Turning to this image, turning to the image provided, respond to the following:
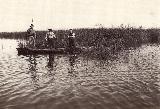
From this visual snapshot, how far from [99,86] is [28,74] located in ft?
18.0

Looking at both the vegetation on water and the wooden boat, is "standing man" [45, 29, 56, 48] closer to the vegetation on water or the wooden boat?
the wooden boat

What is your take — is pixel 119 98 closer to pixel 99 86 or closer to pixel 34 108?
pixel 99 86

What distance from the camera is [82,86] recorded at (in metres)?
13.2

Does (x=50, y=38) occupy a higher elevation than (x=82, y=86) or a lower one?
higher

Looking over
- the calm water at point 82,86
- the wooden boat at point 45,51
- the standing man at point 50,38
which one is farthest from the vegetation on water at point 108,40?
the calm water at point 82,86

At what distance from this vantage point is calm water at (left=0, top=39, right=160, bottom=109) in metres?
10.7

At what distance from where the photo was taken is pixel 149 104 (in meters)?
10.5

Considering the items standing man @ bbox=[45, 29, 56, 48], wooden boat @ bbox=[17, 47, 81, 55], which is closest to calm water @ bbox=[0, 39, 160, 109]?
wooden boat @ bbox=[17, 47, 81, 55]

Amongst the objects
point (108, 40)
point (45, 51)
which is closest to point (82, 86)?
point (45, 51)

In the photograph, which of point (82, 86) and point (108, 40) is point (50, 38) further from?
point (82, 86)

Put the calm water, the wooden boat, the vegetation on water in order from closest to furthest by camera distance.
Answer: the calm water → the wooden boat → the vegetation on water

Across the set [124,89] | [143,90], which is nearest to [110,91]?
[124,89]

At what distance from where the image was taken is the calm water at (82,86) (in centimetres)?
1070

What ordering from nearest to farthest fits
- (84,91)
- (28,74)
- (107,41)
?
(84,91)
(28,74)
(107,41)
